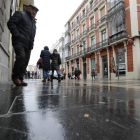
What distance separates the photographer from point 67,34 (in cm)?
2759

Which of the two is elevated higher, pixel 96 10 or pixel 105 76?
pixel 96 10

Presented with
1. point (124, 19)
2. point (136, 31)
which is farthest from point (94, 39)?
point (136, 31)

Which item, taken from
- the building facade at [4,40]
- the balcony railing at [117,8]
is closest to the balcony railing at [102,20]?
the balcony railing at [117,8]

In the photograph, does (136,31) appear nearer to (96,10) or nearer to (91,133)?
(96,10)

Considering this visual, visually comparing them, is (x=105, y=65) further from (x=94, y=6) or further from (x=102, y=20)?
(x=94, y=6)

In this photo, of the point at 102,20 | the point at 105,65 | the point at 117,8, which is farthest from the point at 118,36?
the point at 102,20

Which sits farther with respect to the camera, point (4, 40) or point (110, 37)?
point (110, 37)

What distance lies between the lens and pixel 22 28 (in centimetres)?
244

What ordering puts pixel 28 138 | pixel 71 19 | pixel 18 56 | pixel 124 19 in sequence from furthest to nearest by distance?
pixel 71 19
pixel 124 19
pixel 18 56
pixel 28 138

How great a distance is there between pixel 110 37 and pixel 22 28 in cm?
1395

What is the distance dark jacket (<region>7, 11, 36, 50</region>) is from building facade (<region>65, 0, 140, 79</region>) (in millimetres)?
7483

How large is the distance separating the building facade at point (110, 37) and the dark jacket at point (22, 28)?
7.48 metres

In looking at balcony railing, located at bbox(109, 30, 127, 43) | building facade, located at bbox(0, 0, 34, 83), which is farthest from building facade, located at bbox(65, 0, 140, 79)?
building facade, located at bbox(0, 0, 34, 83)

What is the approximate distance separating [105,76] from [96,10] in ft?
33.7
